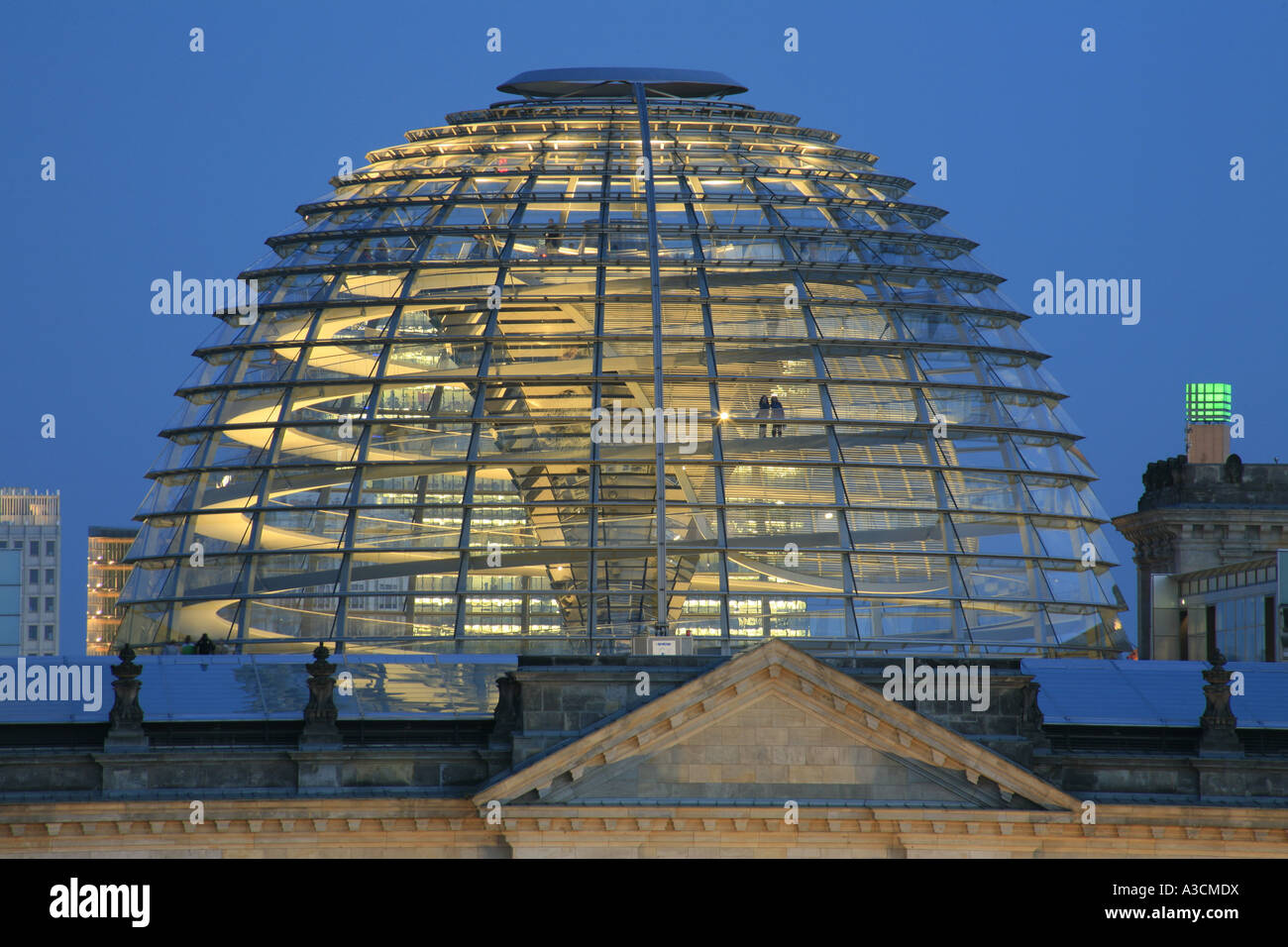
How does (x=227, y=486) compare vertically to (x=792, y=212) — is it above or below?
below

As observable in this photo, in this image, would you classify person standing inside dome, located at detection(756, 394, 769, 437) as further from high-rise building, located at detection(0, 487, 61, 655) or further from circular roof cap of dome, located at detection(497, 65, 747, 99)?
high-rise building, located at detection(0, 487, 61, 655)

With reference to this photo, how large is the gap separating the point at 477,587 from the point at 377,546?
246cm

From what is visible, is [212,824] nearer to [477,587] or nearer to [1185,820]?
[477,587]

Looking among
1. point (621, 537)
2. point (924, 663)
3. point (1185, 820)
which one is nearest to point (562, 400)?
point (621, 537)

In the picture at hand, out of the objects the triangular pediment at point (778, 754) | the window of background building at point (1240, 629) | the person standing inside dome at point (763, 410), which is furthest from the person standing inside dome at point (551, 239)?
the window of background building at point (1240, 629)

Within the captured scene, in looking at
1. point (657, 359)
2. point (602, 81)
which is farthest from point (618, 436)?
point (602, 81)

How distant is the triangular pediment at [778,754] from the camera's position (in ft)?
152

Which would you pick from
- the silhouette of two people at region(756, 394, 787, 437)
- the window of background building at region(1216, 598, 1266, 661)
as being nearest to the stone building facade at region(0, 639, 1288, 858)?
the silhouette of two people at region(756, 394, 787, 437)

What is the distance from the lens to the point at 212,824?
151 ft

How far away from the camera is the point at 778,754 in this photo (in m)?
47.2

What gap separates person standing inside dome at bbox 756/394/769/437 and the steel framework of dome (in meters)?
0.25

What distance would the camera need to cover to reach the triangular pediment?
46.3 m

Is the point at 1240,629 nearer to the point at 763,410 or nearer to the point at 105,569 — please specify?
the point at 763,410

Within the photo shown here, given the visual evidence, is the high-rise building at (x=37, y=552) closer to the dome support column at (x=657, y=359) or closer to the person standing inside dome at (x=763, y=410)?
the dome support column at (x=657, y=359)
